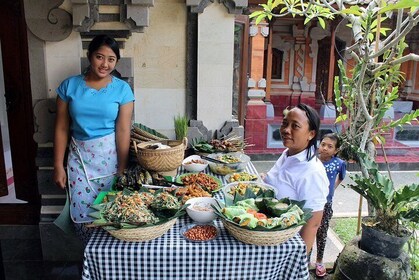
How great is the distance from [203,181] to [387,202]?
4.65 ft

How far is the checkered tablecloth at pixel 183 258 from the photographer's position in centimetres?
183

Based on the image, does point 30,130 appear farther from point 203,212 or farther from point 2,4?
point 203,212

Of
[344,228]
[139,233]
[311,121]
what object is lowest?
[344,228]

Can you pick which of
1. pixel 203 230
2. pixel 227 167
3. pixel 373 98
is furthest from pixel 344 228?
pixel 203 230

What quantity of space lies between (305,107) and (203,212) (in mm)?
886

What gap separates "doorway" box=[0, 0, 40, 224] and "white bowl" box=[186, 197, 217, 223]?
2.24 m

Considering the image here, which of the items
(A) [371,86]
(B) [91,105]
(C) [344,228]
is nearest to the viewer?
(B) [91,105]

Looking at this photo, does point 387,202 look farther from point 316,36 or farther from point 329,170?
point 316,36

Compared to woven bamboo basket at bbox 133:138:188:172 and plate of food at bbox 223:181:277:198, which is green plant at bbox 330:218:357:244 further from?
woven bamboo basket at bbox 133:138:188:172

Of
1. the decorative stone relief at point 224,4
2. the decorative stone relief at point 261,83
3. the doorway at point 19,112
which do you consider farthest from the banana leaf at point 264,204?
the decorative stone relief at point 261,83

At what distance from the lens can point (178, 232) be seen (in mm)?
2012

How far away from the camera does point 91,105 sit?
2615 millimetres

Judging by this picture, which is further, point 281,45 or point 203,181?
point 281,45

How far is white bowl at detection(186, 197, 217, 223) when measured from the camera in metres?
2.08
